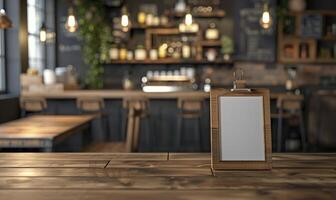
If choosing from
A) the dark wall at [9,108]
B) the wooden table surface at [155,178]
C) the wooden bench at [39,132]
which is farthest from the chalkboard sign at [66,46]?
the wooden table surface at [155,178]

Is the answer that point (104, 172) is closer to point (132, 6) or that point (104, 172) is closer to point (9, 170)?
point (9, 170)

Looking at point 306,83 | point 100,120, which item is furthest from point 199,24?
point 100,120

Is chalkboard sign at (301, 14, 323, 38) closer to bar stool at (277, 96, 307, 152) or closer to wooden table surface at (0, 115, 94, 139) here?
bar stool at (277, 96, 307, 152)

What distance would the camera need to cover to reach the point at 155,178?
1.42 metres

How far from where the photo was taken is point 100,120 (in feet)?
20.6

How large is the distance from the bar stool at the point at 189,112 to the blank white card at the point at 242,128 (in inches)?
180

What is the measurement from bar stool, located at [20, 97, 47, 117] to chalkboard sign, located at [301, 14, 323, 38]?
468cm

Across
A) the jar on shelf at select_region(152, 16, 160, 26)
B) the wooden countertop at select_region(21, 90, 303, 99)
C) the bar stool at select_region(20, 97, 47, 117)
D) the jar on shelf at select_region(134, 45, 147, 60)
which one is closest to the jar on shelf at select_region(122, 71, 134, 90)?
the jar on shelf at select_region(134, 45, 147, 60)

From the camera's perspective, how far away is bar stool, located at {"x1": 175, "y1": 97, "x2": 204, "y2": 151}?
6125mm

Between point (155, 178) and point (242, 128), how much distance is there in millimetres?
332

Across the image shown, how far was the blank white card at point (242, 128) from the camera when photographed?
1.49m

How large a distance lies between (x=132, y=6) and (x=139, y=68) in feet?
3.80

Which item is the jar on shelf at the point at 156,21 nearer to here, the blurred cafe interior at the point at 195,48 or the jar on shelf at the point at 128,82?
the blurred cafe interior at the point at 195,48

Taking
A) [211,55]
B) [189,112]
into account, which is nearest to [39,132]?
[189,112]
